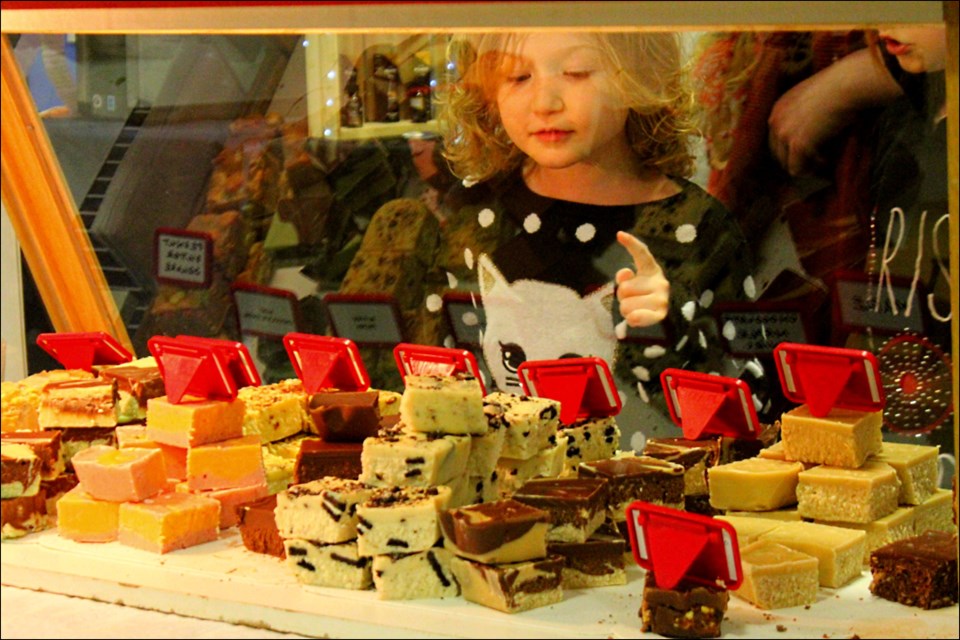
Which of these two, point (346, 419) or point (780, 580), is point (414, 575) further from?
point (780, 580)

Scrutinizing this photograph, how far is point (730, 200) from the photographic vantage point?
3.28 meters

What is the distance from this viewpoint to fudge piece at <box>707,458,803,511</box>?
7.43 ft

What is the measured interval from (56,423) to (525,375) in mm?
921

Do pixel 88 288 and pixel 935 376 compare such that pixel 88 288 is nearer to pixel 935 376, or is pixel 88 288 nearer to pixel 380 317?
pixel 380 317

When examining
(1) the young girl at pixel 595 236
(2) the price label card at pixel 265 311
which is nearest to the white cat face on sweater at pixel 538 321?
(1) the young girl at pixel 595 236

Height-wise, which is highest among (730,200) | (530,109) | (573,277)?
(530,109)

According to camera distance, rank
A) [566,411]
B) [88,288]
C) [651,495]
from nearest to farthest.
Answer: [651,495], [566,411], [88,288]

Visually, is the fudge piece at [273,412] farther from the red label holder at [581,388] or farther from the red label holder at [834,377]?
the red label holder at [834,377]

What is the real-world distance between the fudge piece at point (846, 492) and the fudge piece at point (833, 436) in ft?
0.08

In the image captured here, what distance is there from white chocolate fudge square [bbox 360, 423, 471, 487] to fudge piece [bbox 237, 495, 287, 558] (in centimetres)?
24

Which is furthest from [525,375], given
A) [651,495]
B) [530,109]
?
[530,109]

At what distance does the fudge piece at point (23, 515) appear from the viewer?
2198 millimetres

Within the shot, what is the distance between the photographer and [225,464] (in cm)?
245

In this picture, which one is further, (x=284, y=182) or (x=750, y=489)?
(x=284, y=182)
